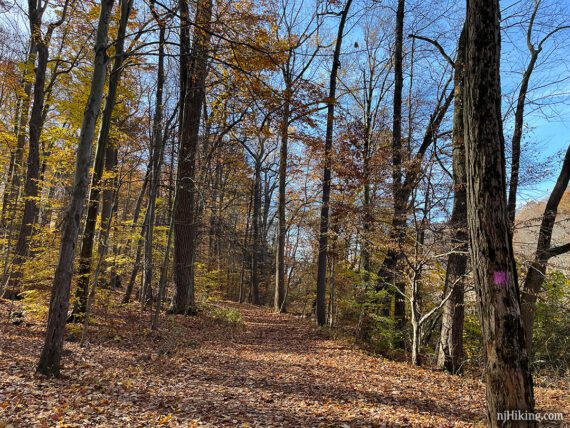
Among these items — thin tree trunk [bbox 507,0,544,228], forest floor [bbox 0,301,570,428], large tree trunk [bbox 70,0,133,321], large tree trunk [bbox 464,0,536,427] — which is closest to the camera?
large tree trunk [bbox 464,0,536,427]

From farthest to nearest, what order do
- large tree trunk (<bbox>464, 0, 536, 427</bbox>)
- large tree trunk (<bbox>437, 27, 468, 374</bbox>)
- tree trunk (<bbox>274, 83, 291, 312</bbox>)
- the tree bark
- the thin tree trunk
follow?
tree trunk (<bbox>274, 83, 291, 312</bbox>) < the thin tree trunk < the tree bark < large tree trunk (<bbox>437, 27, 468, 374</bbox>) < large tree trunk (<bbox>464, 0, 536, 427</bbox>)

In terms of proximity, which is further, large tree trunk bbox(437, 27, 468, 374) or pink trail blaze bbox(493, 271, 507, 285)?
large tree trunk bbox(437, 27, 468, 374)

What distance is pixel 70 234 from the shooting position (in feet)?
16.8

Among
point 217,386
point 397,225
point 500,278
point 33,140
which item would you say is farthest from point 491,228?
point 33,140

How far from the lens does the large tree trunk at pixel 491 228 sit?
3.01m

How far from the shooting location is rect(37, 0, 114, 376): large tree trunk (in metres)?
5.01

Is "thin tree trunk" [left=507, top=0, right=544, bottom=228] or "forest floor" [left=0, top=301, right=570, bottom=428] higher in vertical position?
"thin tree trunk" [left=507, top=0, right=544, bottom=228]

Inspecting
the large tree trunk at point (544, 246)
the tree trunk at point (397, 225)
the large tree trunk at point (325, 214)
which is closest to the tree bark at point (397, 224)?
the tree trunk at point (397, 225)

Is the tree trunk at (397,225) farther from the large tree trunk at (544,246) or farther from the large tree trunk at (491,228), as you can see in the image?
the large tree trunk at (491,228)

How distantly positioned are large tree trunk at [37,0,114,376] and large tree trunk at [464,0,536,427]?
5.05m

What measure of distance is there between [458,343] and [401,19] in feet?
32.3

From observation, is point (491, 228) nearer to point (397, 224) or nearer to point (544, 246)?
point (397, 224)

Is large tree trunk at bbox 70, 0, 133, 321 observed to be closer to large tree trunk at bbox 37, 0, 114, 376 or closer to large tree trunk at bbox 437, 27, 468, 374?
large tree trunk at bbox 37, 0, 114, 376

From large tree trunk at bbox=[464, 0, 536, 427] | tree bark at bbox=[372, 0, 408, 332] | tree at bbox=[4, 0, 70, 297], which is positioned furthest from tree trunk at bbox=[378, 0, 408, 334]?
tree at bbox=[4, 0, 70, 297]
